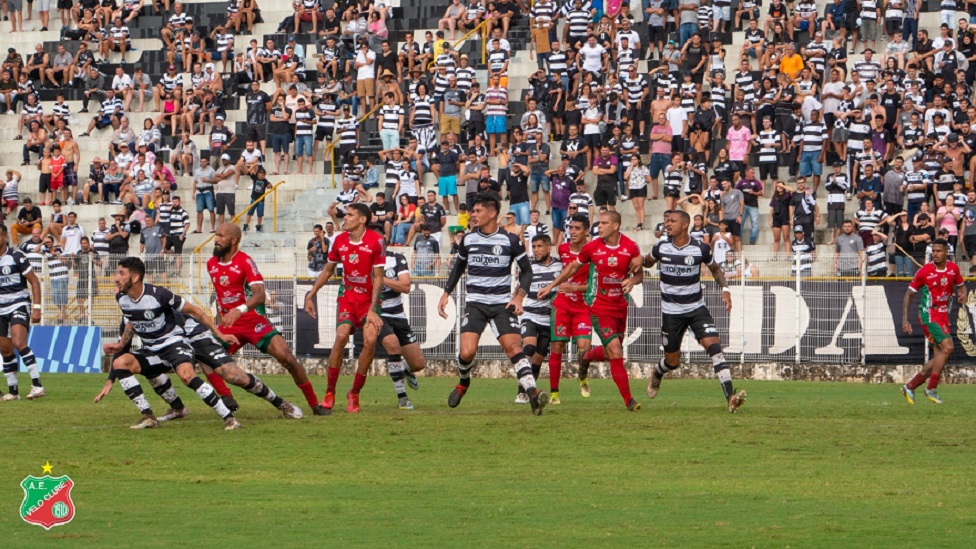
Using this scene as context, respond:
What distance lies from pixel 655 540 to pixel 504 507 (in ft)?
5.24

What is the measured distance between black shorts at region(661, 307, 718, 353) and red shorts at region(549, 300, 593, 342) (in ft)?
3.36

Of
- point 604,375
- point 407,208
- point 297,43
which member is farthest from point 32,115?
point 604,375

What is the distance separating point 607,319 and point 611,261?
696mm

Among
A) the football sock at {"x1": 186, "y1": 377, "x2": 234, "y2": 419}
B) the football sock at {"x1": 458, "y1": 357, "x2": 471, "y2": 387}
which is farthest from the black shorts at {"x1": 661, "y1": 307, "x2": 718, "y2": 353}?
the football sock at {"x1": 186, "y1": 377, "x2": 234, "y2": 419}

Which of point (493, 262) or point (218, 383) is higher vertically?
point (493, 262)

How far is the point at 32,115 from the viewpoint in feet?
138

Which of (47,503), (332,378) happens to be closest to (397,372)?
(332,378)

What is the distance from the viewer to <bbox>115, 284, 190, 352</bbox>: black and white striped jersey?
51.2 ft

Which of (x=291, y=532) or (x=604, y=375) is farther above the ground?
(x=291, y=532)

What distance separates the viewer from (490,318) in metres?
17.4

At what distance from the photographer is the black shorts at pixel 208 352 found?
16.2 metres

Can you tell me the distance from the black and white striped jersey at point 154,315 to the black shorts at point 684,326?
5.78 metres

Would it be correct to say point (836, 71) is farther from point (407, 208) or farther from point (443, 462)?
point (443, 462)

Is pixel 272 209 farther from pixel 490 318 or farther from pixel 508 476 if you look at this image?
pixel 508 476
